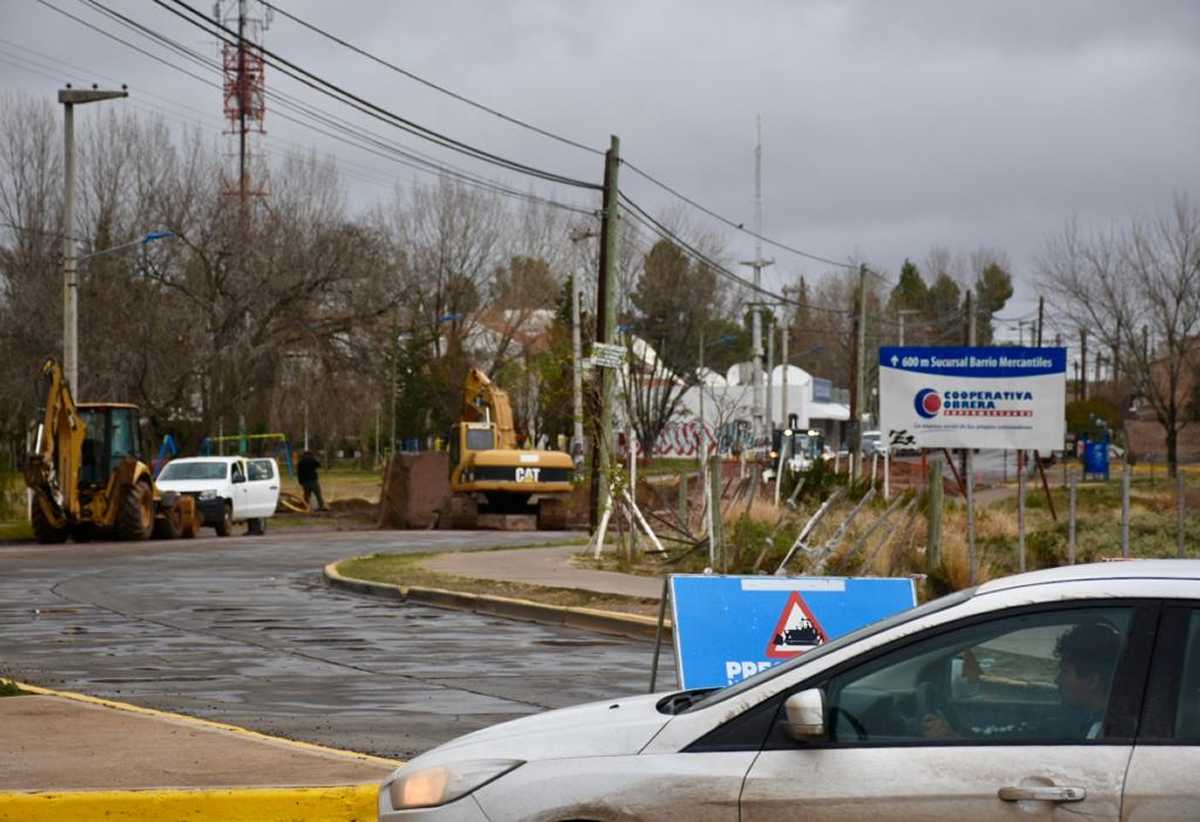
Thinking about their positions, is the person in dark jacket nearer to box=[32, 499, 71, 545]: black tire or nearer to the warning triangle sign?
box=[32, 499, 71, 545]: black tire

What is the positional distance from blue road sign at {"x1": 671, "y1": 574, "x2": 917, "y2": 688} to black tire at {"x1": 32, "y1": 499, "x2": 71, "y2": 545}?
28.7m

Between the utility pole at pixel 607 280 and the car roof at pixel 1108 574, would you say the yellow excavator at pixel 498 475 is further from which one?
the car roof at pixel 1108 574

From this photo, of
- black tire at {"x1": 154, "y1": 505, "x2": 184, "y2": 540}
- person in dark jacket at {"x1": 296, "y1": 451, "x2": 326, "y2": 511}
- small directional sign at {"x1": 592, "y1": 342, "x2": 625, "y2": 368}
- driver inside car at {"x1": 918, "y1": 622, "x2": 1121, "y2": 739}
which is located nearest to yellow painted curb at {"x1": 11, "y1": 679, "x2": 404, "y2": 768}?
driver inside car at {"x1": 918, "y1": 622, "x2": 1121, "y2": 739}

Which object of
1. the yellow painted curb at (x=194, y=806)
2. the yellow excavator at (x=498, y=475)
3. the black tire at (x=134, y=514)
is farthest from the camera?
the yellow excavator at (x=498, y=475)

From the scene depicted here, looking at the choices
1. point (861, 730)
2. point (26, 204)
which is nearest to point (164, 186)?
point (26, 204)

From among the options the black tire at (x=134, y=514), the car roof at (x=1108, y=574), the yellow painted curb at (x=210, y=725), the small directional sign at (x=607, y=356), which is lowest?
the yellow painted curb at (x=210, y=725)

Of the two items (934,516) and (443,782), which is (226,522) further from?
(443,782)

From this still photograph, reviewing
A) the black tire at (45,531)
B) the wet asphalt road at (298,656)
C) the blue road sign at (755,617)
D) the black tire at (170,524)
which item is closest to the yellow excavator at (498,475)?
the black tire at (170,524)

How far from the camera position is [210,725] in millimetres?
10539

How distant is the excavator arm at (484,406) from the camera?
154 feet

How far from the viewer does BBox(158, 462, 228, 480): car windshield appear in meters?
41.7

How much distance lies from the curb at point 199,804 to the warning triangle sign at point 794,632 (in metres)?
2.37

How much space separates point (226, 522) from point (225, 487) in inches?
31.6

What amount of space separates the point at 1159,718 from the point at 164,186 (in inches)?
2223
